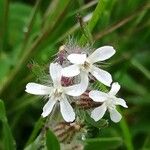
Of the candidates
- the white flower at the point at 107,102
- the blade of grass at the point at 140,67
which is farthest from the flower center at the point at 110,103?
the blade of grass at the point at 140,67

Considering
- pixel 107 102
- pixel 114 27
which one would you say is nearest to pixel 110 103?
pixel 107 102

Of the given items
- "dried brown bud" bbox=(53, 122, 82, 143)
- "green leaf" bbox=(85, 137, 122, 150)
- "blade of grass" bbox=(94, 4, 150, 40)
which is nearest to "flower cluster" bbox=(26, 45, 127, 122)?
"dried brown bud" bbox=(53, 122, 82, 143)

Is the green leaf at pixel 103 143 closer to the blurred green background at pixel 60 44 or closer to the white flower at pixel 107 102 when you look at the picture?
the blurred green background at pixel 60 44

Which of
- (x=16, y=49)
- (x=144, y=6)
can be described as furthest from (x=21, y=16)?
(x=144, y=6)

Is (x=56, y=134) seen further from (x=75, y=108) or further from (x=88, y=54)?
(x=88, y=54)

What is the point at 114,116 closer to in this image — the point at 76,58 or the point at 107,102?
the point at 107,102

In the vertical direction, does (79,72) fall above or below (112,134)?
above

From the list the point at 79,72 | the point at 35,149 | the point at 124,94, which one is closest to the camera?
the point at 79,72
